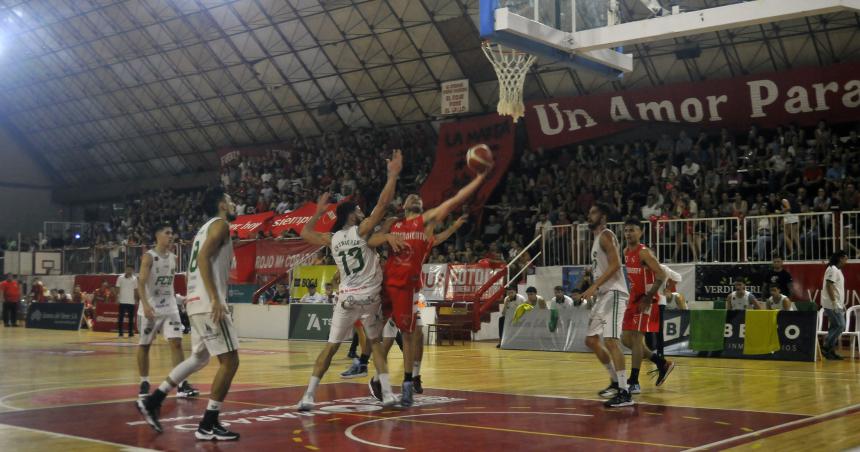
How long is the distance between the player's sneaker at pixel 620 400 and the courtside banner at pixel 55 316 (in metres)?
24.5

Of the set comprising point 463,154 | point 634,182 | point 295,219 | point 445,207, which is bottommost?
point 445,207

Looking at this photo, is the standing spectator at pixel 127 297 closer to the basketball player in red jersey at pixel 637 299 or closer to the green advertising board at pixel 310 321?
the green advertising board at pixel 310 321

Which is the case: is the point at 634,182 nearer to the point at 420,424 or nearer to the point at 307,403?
the point at 307,403

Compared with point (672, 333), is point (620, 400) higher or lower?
lower

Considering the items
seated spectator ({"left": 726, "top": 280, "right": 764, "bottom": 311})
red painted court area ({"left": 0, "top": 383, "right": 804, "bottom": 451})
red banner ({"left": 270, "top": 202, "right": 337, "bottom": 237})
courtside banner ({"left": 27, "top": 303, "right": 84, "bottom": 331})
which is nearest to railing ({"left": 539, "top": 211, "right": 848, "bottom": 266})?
seated spectator ({"left": 726, "top": 280, "right": 764, "bottom": 311})

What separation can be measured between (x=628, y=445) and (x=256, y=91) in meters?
32.3

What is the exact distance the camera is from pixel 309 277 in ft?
88.1

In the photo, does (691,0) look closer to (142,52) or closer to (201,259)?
(201,259)

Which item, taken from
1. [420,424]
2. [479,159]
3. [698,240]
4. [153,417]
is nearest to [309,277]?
[698,240]

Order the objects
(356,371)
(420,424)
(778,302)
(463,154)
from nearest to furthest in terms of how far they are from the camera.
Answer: (420,424) < (356,371) < (778,302) < (463,154)

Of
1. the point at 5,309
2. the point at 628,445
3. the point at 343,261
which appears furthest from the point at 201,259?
the point at 5,309

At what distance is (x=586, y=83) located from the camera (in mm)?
29703

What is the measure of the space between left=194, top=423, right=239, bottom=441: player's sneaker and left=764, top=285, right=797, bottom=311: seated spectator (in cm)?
1369

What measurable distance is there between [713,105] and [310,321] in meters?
13.2
